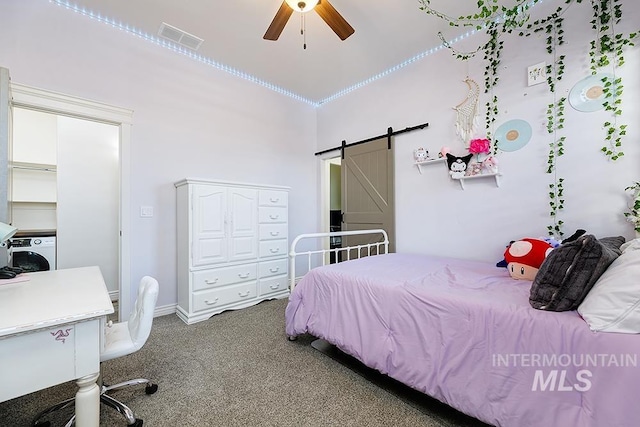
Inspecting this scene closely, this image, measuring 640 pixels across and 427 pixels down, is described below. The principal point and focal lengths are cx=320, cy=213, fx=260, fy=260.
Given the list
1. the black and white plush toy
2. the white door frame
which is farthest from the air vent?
the black and white plush toy

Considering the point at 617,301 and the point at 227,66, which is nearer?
the point at 617,301

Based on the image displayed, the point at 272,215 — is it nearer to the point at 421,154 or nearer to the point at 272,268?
the point at 272,268

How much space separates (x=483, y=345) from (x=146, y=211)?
3091 millimetres

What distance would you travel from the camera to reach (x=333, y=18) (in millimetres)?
2012

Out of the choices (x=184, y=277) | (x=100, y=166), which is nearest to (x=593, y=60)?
(x=184, y=277)

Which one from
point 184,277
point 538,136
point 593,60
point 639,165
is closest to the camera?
point 639,165

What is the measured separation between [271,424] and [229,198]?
2132 millimetres

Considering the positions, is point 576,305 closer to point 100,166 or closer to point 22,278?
point 22,278

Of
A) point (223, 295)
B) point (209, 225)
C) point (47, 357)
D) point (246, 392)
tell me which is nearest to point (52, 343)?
point (47, 357)

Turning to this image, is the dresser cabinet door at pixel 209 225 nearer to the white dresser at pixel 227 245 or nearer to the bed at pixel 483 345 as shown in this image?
the white dresser at pixel 227 245

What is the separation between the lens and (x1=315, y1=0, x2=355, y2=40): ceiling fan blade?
1.92 meters

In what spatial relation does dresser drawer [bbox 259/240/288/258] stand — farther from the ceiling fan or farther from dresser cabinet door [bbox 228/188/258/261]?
the ceiling fan

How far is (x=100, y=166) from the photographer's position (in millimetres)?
3328

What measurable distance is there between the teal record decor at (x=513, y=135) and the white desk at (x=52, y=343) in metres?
3.08
